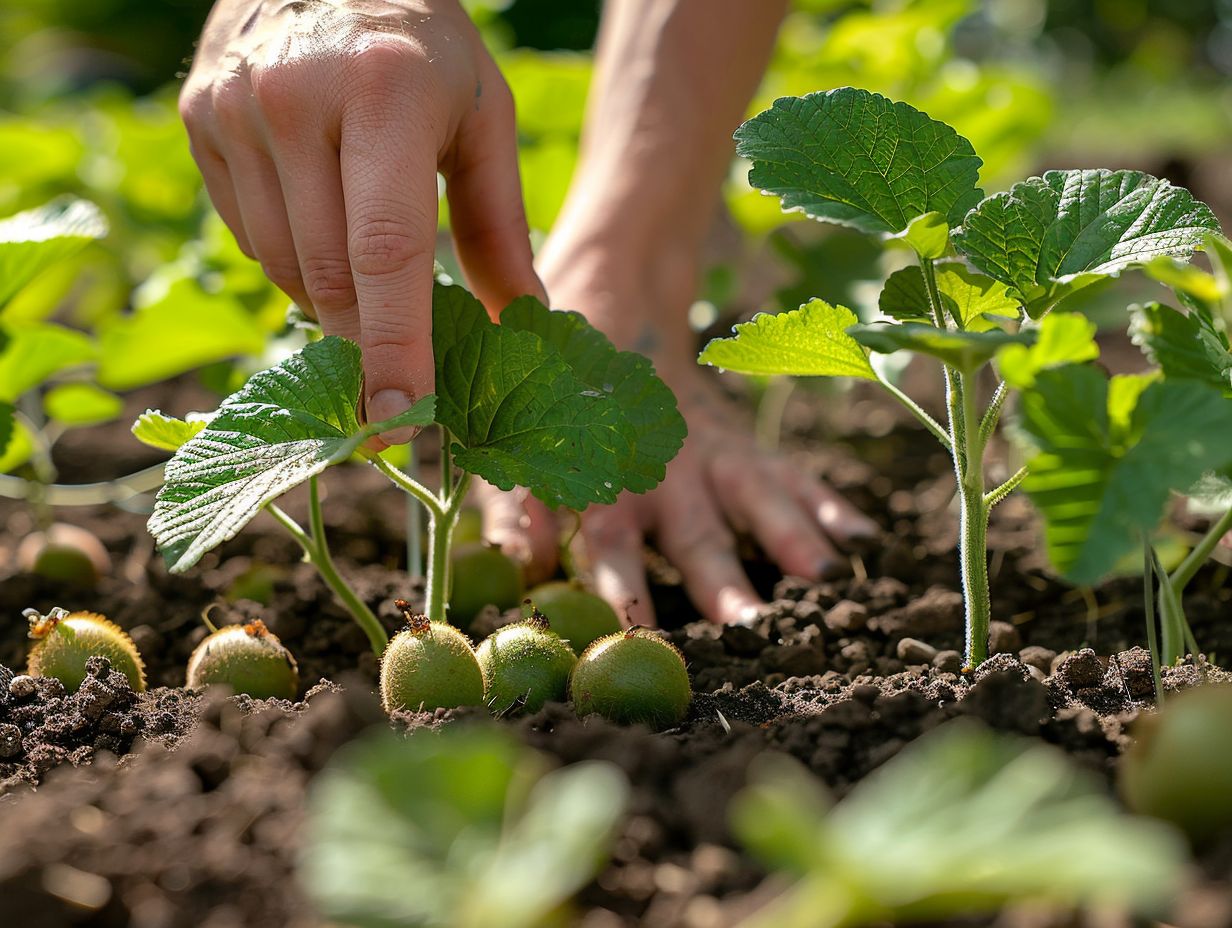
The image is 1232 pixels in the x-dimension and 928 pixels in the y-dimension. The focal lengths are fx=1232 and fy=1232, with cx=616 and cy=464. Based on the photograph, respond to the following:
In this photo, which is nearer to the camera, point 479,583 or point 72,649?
point 72,649

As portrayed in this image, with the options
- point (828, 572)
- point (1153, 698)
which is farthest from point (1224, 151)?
point (1153, 698)

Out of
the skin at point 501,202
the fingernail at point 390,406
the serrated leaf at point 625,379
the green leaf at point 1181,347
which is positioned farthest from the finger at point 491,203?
the green leaf at point 1181,347

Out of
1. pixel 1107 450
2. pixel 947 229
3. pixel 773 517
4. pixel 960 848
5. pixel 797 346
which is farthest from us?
pixel 773 517

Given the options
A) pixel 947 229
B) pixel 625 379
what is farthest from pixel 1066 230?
pixel 625 379

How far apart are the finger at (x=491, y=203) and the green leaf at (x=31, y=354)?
3.07 ft

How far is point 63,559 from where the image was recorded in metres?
2.41

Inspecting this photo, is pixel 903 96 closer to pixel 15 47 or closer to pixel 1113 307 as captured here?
pixel 1113 307

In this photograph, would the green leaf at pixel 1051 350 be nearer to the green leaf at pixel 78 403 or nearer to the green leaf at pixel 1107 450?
the green leaf at pixel 1107 450

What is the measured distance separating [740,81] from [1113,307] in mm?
1016

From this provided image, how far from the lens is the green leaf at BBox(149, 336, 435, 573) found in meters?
1.40

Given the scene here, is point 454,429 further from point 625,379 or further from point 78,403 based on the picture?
point 78,403

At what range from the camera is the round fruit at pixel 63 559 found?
2.41 m

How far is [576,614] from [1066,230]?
2.88ft

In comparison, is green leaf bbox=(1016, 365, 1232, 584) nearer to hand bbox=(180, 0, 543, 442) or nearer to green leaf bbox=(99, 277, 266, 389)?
hand bbox=(180, 0, 543, 442)
